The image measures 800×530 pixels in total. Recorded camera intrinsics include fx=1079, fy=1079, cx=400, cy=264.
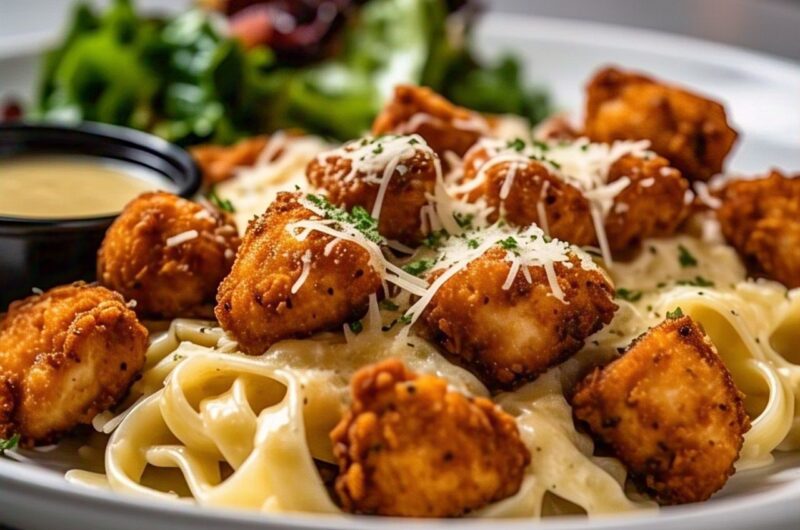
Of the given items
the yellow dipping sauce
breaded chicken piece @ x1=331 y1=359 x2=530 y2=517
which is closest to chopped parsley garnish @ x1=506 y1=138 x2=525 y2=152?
breaded chicken piece @ x1=331 y1=359 x2=530 y2=517

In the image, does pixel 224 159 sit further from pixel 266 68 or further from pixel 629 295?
pixel 629 295

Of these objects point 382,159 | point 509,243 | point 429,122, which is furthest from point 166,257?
point 429,122

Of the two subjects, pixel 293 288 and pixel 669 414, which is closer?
pixel 669 414

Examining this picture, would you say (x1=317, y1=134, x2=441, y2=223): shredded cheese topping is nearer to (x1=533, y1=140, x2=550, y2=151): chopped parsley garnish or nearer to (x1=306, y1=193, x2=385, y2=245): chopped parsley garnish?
(x1=306, y1=193, x2=385, y2=245): chopped parsley garnish

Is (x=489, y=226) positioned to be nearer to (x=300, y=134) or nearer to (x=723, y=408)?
(x=723, y=408)

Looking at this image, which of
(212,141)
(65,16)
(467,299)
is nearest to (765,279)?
(467,299)

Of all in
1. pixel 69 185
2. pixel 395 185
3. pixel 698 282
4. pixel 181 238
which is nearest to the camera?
pixel 395 185
